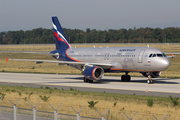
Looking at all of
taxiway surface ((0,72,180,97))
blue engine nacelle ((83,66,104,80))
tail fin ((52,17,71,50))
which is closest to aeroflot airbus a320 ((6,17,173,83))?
blue engine nacelle ((83,66,104,80))

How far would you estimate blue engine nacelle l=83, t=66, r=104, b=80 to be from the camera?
37406 mm

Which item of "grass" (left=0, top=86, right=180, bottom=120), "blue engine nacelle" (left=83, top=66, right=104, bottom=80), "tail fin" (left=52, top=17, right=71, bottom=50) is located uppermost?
"tail fin" (left=52, top=17, right=71, bottom=50)

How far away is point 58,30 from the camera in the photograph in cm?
4975

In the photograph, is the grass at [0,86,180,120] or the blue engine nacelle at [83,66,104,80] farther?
the blue engine nacelle at [83,66,104,80]

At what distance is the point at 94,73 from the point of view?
123 feet

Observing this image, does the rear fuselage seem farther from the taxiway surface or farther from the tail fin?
the tail fin

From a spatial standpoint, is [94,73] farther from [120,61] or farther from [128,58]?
[128,58]

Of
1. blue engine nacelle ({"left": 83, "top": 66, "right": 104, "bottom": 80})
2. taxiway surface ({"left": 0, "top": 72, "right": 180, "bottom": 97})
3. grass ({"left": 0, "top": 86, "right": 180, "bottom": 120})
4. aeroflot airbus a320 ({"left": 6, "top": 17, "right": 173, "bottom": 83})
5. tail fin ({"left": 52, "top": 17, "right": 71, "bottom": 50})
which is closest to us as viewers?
grass ({"left": 0, "top": 86, "right": 180, "bottom": 120})

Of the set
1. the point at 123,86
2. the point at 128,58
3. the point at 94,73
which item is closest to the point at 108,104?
the point at 123,86

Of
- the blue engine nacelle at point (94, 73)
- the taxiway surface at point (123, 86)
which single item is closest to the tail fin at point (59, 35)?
the taxiway surface at point (123, 86)

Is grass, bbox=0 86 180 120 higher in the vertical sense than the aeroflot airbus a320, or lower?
lower

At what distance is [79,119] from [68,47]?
3762 centimetres

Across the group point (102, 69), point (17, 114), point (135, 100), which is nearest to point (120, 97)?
point (135, 100)

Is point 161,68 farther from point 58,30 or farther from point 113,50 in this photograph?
point 58,30
